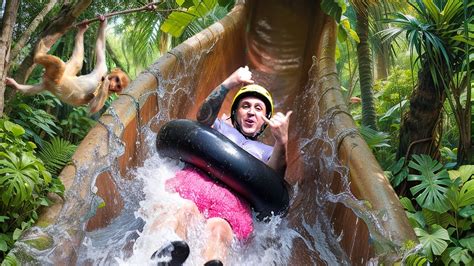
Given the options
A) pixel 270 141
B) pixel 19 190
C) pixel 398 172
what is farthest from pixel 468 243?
pixel 19 190

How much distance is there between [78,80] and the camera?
421cm

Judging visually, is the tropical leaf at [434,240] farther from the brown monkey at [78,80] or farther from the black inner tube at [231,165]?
the brown monkey at [78,80]

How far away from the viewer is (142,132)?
2969 millimetres

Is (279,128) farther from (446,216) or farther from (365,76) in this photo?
(365,76)

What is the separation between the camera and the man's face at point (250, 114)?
2.76 meters

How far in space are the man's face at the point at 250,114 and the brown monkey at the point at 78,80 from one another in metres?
1.57

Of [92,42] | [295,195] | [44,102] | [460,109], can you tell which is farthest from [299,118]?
[92,42]

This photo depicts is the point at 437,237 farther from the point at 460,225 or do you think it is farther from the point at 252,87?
the point at 252,87

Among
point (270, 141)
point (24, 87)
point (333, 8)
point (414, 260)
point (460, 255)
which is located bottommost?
point (460, 255)

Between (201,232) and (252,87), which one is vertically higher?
(252,87)

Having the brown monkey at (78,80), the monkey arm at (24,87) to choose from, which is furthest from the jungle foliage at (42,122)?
the brown monkey at (78,80)

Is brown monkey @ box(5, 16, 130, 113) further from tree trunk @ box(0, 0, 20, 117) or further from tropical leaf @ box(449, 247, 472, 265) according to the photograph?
tropical leaf @ box(449, 247, 472, 265)

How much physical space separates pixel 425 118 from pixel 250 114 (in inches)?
66.1

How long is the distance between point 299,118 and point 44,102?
337cm
